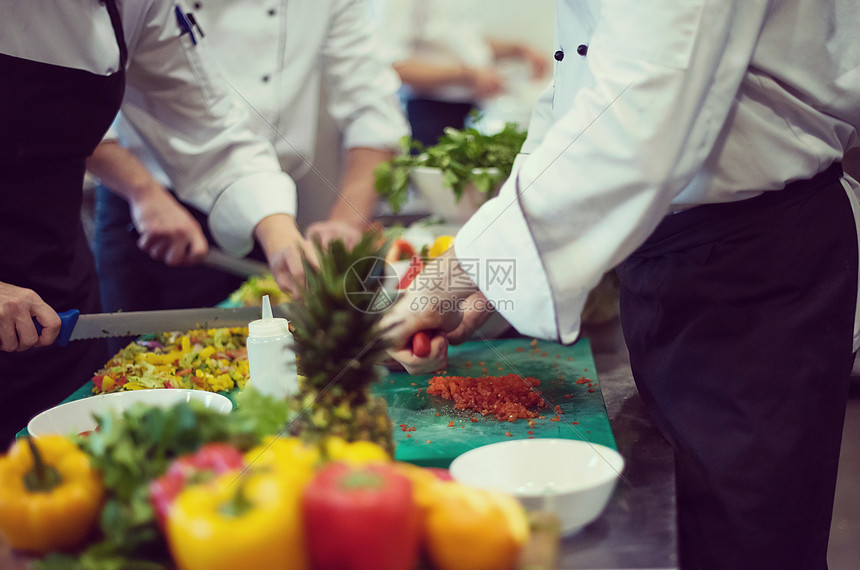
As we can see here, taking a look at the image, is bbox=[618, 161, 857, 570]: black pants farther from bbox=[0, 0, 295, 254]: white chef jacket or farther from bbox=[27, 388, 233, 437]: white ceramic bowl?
bbox=[0, 0, 295, 254]: white chef jacket

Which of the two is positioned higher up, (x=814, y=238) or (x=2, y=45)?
(x=2, y=45)

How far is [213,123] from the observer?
1768mm

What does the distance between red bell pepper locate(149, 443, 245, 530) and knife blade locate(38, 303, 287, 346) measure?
736mm

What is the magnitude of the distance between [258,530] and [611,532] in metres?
0.35

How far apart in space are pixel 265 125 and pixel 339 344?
1.77 meters

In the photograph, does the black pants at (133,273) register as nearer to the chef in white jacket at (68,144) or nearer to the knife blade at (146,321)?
the chef in white jacket at (68,144)

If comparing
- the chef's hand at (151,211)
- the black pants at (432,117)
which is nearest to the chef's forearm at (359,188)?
the chef's hand at (151,211)

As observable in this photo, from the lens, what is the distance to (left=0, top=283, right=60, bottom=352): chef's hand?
113 centimetres

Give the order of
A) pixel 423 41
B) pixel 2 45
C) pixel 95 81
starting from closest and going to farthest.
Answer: pixel 2 45, pixel 95 81, pixel 423 41

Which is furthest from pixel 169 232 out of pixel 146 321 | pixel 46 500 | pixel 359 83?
pixel 46 500

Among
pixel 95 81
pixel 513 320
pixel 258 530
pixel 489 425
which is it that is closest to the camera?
pixel 258 530

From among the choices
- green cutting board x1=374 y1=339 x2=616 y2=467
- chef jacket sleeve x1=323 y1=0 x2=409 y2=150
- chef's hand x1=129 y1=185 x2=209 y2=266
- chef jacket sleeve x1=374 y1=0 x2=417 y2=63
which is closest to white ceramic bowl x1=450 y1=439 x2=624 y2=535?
green cutting board x1=374 y1=339 x2=616 y2=467

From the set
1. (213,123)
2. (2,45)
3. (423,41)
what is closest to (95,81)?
(2,45)

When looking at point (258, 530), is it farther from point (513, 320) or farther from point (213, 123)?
point (213, 123)
